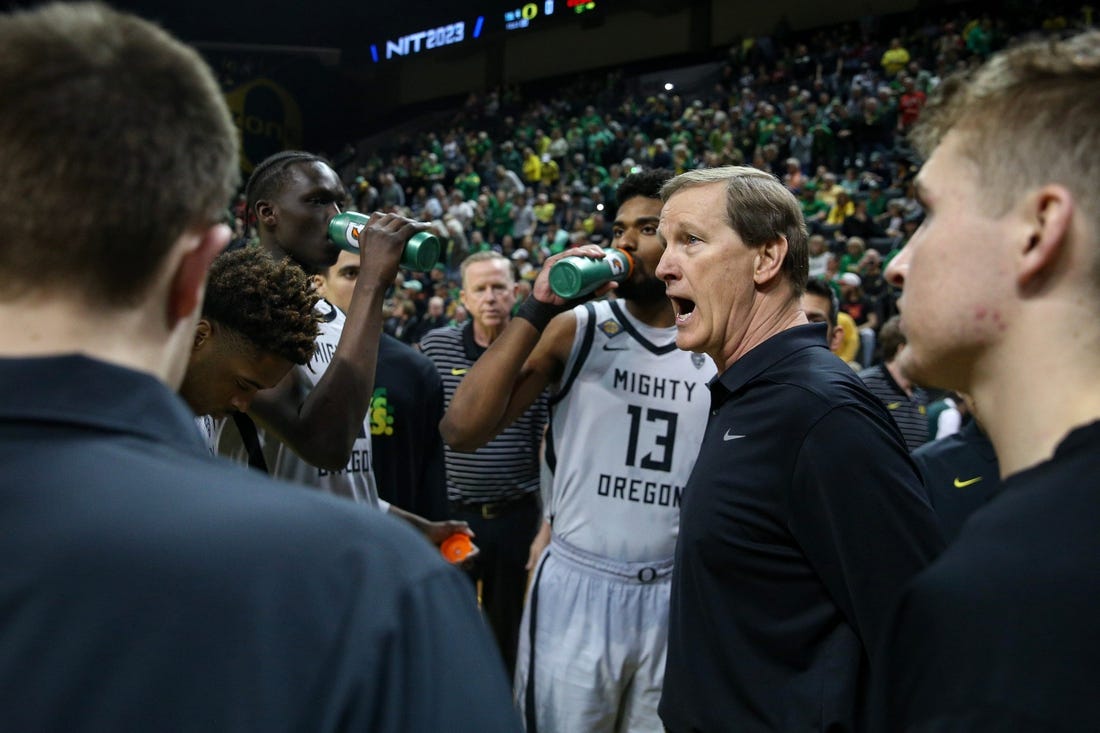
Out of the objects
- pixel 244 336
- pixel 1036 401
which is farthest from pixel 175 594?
pixel 244 336

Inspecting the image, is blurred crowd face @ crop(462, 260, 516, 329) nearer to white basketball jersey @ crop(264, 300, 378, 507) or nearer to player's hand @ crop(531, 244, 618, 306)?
player's hand @ crop(531, 244, 618, 306)

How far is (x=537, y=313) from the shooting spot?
2.88 metres

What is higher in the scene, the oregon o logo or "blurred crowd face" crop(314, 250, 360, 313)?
the oregon o logo

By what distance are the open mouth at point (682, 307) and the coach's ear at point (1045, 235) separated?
144 centimetres

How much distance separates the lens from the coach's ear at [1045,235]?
36.6 inches

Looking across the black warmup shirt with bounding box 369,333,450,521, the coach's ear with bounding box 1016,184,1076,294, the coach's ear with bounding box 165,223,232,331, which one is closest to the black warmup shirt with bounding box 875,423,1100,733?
the coach's ear with bounding box 1016,184,1076,294

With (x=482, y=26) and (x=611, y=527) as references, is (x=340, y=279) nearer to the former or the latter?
(x=611, y=527)

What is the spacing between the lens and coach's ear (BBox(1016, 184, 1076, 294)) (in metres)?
0.93

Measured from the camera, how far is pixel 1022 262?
962mm

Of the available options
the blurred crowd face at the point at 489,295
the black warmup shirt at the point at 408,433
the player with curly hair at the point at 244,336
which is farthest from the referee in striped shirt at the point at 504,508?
A: the player with curly hair at the point at 244,336

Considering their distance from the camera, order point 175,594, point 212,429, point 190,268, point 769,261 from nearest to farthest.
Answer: point 175,594 < point 190,268 < point 212,429 < point 769,261

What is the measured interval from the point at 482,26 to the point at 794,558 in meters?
24.7

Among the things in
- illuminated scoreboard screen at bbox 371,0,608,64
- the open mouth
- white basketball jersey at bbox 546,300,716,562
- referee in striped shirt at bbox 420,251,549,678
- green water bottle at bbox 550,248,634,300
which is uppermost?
illuminated scoreboard screen at bbox 371,0,608,64

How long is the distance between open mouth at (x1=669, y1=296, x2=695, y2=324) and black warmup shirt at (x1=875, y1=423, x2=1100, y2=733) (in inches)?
61.5
